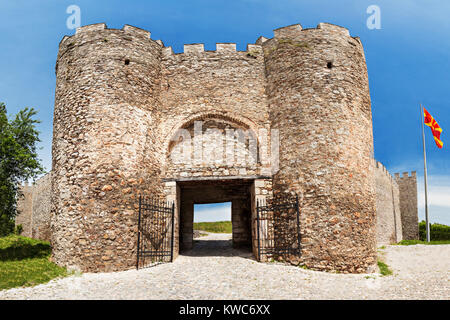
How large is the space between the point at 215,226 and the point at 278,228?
2107 centimetres

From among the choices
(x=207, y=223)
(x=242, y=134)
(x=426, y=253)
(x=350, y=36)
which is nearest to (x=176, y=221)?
(x=242, y=134)

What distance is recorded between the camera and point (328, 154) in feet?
31.2

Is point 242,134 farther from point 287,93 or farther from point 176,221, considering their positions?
point 176,221

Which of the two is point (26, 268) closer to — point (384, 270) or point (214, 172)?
point (214, 172)

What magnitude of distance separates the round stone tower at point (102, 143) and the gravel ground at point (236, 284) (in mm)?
1082

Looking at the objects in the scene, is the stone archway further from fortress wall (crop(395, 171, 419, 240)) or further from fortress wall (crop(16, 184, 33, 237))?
fortress wall (crop(395, 171, 419, 240))

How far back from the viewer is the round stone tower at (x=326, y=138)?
906 cm

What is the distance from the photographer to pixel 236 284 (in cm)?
730

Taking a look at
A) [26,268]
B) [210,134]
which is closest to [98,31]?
[210,134]

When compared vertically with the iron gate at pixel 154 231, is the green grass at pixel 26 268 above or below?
below

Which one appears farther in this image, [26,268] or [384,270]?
[384,270]

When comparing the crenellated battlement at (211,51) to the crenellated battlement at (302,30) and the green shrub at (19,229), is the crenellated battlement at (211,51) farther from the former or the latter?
the green shrub at (19,229)

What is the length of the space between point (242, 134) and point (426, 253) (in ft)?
31.0

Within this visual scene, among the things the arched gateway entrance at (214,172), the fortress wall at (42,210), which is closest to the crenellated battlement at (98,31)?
the arched gateway entrance at (214,172)
